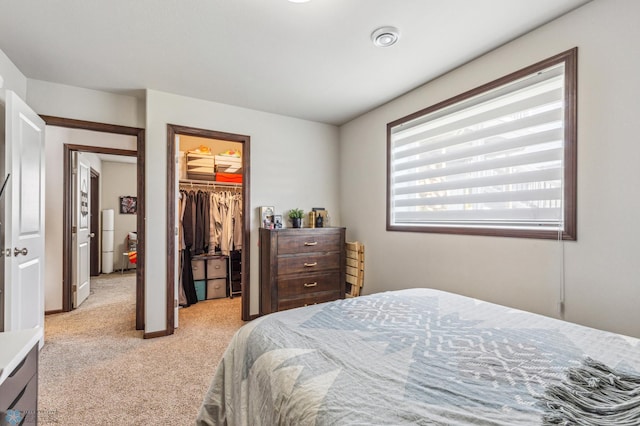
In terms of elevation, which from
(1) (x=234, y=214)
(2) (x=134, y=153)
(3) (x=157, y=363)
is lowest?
(3) (x=157, y=363)

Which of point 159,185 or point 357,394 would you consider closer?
point 357,394

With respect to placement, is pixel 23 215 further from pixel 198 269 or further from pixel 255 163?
pixel 198 269

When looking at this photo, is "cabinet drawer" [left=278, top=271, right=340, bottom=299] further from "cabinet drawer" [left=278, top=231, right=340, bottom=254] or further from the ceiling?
the ceiling

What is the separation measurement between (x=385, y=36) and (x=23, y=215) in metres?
2.89

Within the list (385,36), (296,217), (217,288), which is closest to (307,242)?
(296,217)

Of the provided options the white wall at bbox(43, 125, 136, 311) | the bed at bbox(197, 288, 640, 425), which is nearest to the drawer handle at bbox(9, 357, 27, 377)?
the bed at bbox(197, 288, 640, 425)

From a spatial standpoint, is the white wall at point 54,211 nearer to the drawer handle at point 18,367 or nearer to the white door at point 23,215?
the white door at point 23,215

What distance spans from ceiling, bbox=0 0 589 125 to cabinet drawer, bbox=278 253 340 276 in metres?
1.76

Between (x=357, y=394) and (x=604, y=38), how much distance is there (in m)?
2.29

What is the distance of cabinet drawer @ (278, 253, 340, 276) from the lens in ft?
10.7

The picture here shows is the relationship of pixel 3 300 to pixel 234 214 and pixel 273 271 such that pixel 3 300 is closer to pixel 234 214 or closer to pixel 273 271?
pixel 273 271

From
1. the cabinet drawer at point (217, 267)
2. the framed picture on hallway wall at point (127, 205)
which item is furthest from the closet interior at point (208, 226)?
the framed picture on hallway wall at point (127, 205)

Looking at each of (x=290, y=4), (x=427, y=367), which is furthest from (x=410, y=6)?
(x=427, y=367)

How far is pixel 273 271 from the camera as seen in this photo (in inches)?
125
